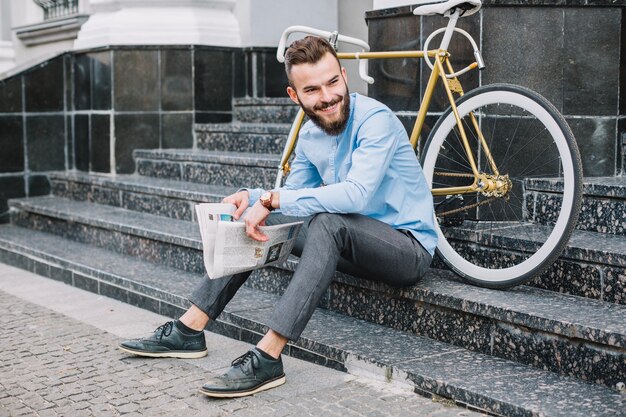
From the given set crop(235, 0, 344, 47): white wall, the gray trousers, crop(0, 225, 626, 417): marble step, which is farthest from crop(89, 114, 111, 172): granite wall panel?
the gray trousers

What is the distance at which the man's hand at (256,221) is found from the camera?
345cm

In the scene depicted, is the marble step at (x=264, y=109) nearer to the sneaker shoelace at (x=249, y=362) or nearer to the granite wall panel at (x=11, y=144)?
the granite wall panel at (x=11, y=144)

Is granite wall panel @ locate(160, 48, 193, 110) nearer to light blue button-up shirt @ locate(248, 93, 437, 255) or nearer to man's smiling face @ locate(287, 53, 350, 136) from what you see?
light blue button-up shirt @ locate(248, 93, 437, 255)

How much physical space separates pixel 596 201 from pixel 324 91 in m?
1.40

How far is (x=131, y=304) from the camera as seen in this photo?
17.3ft

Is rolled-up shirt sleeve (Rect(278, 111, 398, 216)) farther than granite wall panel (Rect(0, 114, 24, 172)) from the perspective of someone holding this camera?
No

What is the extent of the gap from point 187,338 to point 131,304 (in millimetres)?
1338

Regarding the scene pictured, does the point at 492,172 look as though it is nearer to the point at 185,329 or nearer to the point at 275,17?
the point at 185,329

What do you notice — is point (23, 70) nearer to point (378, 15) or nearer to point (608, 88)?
point (378, 15)

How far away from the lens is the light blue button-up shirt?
3.59m

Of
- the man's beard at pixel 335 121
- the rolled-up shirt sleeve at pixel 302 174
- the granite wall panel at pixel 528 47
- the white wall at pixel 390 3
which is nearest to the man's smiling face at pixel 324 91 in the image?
the man's beard at pixel 335 121

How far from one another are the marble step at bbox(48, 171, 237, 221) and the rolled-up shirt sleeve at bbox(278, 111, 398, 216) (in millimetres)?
2108

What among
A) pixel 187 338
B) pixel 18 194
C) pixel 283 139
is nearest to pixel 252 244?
pixel 187 338

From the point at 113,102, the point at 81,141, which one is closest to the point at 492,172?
the point at 113,102
